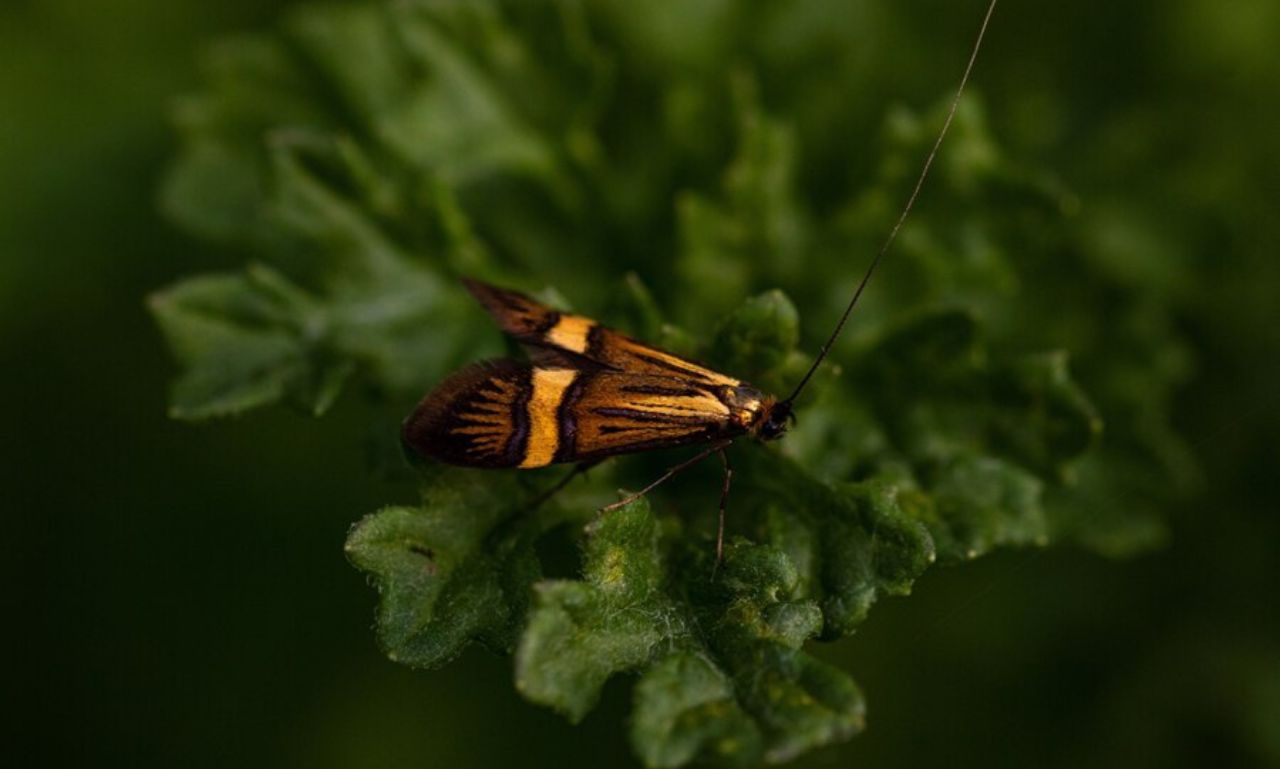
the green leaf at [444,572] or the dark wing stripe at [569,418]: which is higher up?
the dark wing stripe at [569,418]

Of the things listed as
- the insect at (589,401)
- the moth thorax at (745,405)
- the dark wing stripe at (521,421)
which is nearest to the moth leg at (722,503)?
the insect at (589,401)

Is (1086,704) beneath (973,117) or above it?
beneath

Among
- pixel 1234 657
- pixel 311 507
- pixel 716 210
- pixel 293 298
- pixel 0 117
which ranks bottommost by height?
pixel 311 507

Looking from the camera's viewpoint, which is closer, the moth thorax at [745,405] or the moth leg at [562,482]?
the moth leg at [562,482]

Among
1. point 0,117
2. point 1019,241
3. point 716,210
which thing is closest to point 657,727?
point 716,210

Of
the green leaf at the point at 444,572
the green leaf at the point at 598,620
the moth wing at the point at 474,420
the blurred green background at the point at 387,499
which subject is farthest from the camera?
the blurred green background at the point at 387,499

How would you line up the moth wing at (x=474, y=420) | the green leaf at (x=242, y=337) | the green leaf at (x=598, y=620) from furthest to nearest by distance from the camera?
the green leaf at (x=242, y=337) < the moth wing at (x=474, y=420) < the green leaf at (x=598, y=620)

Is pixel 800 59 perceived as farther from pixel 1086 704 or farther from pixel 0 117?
pixel 0 117

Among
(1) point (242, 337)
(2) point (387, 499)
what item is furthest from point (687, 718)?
(2) point (387, 499)

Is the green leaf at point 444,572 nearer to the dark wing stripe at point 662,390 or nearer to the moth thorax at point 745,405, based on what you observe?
the dark wing stripe at point 662,390
